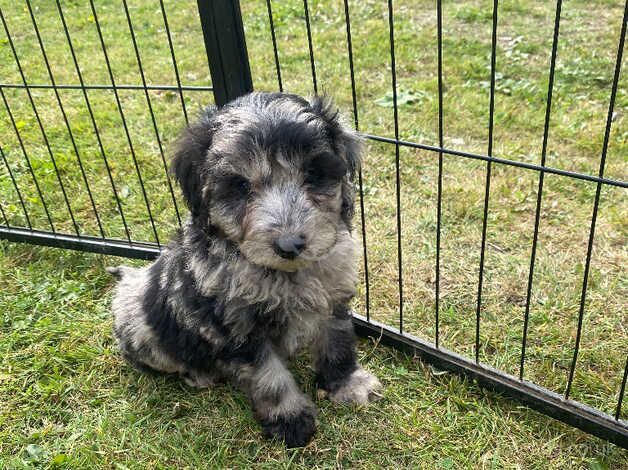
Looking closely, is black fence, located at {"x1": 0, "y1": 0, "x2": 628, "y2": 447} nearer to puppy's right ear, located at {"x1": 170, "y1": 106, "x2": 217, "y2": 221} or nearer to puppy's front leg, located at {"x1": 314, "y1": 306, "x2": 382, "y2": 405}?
puppy's front leg, located at {"x1": 314, "y1": 306, "x2": 382, "y2": 405}

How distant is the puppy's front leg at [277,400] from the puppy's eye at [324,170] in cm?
83

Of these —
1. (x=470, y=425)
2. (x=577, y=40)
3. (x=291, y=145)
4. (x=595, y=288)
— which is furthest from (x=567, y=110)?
(x=291, y=145)

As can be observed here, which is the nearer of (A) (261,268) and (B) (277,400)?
(A) (261,268)

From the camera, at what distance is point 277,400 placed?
281cm

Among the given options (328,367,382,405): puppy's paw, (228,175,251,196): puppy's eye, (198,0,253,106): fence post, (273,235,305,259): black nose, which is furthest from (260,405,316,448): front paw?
(198,0,253,106): fence post

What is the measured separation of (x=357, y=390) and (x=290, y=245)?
1281mm

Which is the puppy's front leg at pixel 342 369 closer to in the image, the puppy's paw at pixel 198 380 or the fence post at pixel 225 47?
the puppy's paw at pixel 198 380

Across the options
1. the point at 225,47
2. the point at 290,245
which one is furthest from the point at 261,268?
the point at 225,47

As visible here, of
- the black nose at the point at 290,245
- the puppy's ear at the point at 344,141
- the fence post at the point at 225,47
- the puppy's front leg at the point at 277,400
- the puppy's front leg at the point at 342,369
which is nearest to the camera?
the black nose at the point at 290,245

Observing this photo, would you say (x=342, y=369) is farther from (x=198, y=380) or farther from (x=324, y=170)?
(x=324, y=170)

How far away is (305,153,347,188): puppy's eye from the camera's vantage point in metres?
2.31

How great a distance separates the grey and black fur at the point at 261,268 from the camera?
2.25 meters

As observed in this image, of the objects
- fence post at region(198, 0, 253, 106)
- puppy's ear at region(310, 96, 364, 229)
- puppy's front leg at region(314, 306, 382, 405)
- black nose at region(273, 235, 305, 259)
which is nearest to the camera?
black nose at region(273, 235, 305, 259)

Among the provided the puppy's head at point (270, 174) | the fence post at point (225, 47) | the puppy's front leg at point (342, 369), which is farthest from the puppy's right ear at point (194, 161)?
the puppy's front leg at point (342, 369)
